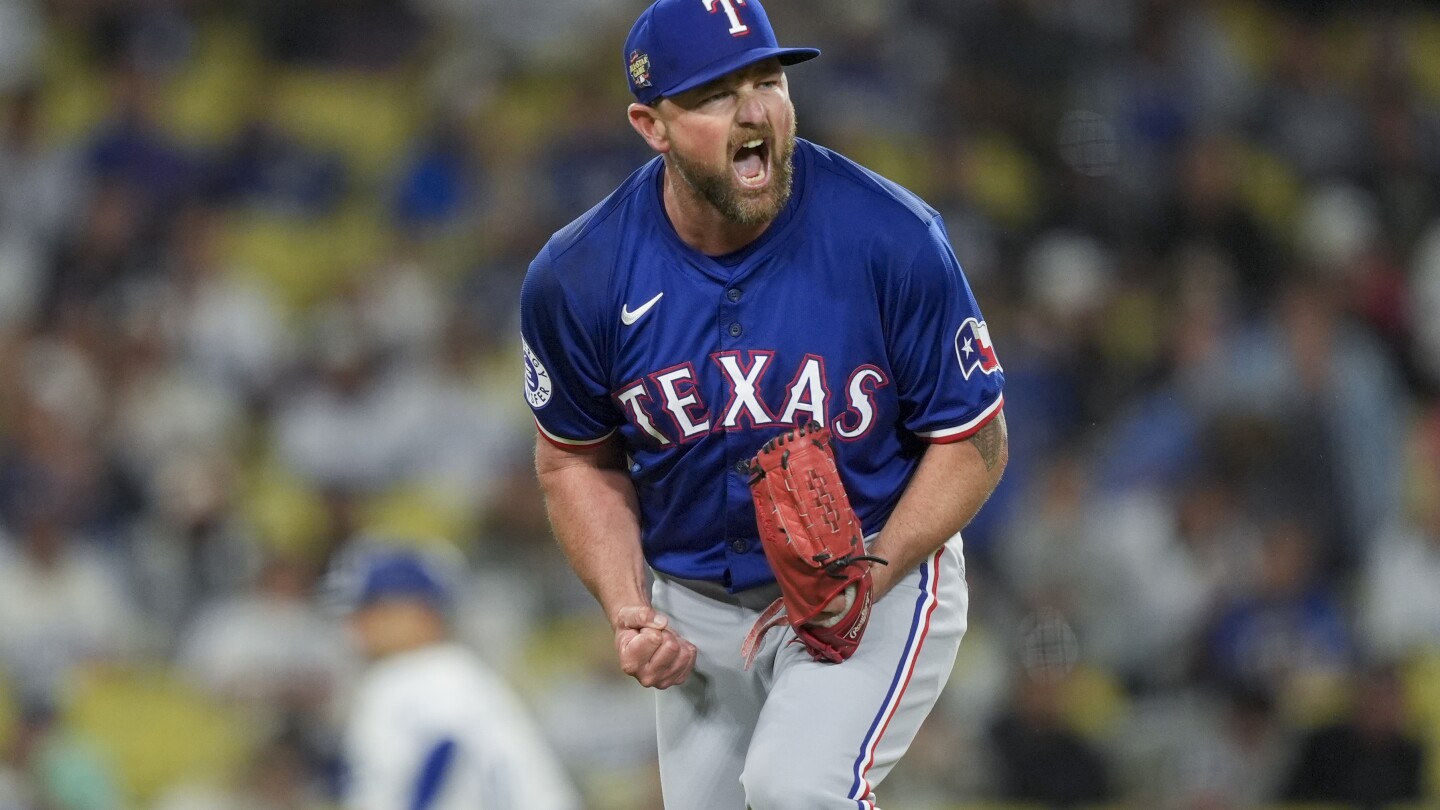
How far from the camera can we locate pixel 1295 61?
10.2 metres

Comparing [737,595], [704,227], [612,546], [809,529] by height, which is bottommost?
[737,595]

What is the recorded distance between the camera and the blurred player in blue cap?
16.3ft

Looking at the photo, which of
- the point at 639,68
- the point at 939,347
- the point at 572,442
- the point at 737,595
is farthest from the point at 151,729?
the point at 939,347

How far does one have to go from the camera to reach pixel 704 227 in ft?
11.6

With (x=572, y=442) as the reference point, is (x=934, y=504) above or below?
below

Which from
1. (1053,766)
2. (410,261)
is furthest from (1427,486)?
(410,261)

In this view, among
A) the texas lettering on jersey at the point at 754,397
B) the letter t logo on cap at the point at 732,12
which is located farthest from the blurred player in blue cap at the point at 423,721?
the letter t logo on cap at the point at 732,12

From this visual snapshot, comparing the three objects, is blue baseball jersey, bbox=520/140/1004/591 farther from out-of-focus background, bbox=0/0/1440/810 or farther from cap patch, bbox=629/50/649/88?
out-of-focus background, bbox=0/0/1440/810

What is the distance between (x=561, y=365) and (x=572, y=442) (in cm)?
19

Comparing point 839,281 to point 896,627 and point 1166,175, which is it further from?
point 1166,175

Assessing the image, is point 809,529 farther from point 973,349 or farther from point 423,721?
point 423,721

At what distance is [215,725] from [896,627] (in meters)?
5.43

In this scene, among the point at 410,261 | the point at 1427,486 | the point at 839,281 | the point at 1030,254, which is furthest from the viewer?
the point at 410,261

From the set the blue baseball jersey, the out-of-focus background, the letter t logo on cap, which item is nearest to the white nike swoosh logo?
the blue baseball jersey
